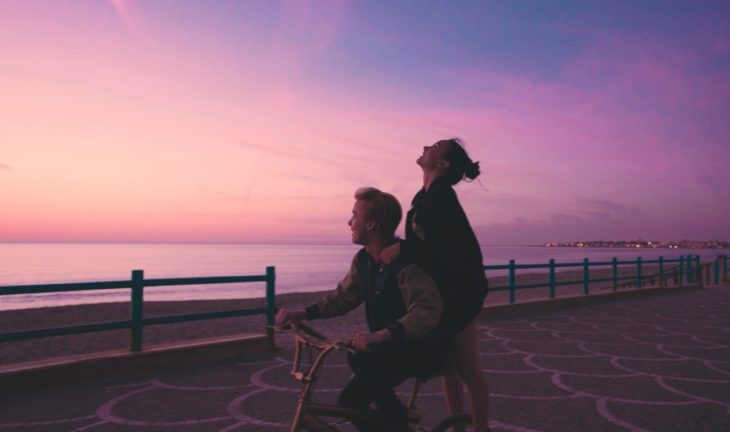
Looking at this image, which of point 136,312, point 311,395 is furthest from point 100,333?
point 311,395

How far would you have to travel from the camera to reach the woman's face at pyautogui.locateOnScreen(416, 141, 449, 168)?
134 inches

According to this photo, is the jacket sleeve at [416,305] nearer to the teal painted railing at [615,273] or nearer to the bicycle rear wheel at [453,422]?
the bicycle rear wheel at [453,422]

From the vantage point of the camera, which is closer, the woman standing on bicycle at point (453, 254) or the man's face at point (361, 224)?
the man's face at point (361, 224)

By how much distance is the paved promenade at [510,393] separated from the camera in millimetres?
5129

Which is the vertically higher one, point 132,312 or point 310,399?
point 310,399

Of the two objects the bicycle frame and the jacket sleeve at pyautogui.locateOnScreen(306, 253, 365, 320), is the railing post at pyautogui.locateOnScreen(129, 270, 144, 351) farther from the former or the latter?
the bicycle frame

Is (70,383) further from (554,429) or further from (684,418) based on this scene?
(684,418)

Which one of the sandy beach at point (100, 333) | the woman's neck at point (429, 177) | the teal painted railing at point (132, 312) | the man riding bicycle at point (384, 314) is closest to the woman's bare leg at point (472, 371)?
the man riding bicycle at point (384, 314)

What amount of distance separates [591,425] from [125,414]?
4.12 metres

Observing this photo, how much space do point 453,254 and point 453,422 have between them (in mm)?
966

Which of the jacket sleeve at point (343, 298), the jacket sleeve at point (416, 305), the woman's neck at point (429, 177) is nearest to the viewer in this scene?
the jacket sleeve at point (416, 305)

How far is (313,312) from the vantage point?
3.00 meters

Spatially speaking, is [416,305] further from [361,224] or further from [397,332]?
[361,224]

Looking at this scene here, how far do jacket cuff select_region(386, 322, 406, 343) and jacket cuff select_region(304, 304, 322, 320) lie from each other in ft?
1.92
